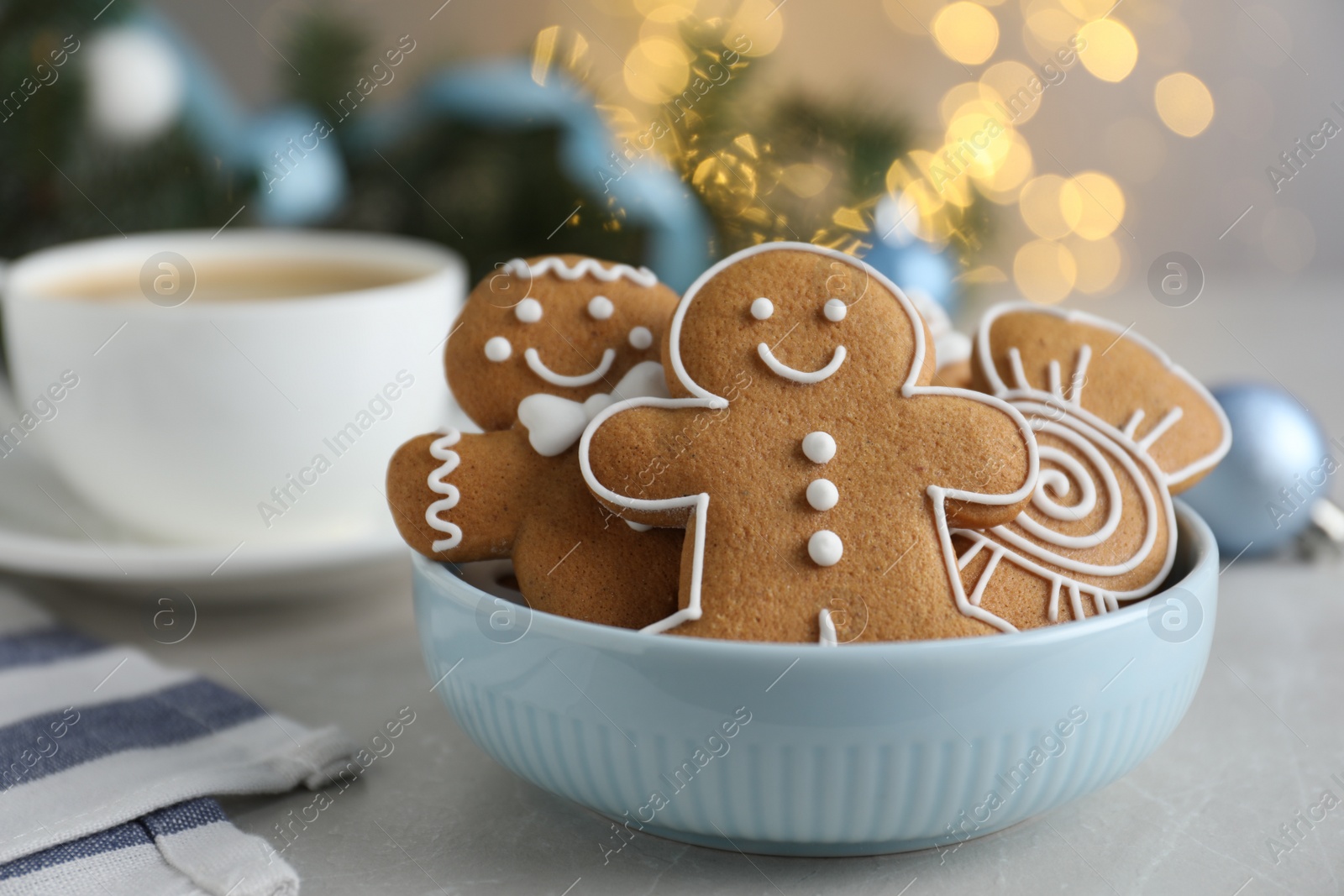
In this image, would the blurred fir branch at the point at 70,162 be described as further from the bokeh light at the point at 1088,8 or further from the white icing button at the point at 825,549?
the bokeh light at the point at 1088,8

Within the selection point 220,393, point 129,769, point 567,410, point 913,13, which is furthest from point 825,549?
point 913,13

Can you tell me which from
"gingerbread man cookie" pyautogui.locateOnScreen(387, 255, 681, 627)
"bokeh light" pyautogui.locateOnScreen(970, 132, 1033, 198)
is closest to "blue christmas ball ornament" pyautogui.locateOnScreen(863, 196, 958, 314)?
"gingerbread man cookie" pyautogui.locateOnScreen(387, 255, 681, 627)

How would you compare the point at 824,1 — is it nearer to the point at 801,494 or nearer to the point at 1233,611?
the point at 1233,611

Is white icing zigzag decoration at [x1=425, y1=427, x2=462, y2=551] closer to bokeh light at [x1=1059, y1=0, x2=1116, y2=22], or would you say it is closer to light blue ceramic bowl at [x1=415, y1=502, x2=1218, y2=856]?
light blue ceramic bowl at [x1=415, y1=502, x2=1218, y2=856]

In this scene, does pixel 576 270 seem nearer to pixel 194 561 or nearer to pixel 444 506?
pixel 444 506

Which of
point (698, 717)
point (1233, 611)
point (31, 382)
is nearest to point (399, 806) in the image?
point (698, 717)

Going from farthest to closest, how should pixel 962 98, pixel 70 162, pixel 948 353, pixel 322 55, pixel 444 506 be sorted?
1. pixel 962 98
2. pixel 322 55
3. pixel 70 162
4. pixel 948 353
5. pixel 444 506
